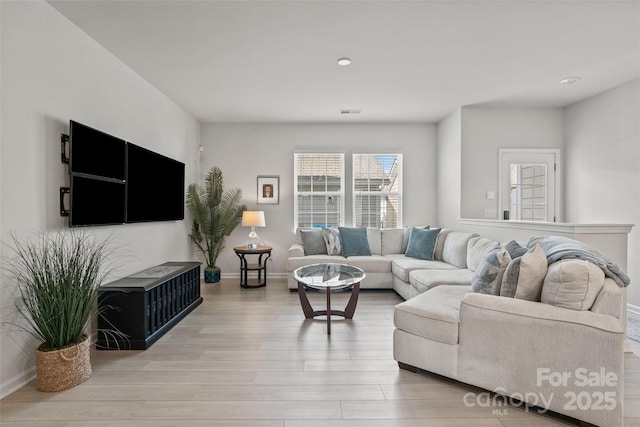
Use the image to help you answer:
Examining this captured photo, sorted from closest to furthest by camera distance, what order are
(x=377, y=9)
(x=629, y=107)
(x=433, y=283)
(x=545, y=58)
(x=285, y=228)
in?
1. (x=377, y=9)
2. (x=545, y=58)
3. (x=433, y=283)
4. (x=629, y=107)
5. (x=285, y=228)

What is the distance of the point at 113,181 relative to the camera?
2.83m

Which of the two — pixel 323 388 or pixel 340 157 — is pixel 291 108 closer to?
pixel 340 157

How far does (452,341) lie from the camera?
6.85ft

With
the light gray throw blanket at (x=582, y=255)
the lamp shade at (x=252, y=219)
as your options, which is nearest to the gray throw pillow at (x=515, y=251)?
the light gray throw blanket at (x=582, y=255)

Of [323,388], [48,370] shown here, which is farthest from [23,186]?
[323,388]

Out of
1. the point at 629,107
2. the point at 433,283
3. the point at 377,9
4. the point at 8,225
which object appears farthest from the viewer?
the point at 629,107

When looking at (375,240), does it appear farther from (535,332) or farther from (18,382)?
(18,382)

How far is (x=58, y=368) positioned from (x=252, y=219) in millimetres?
3128

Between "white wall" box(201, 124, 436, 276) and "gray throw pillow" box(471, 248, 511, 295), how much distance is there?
3273 millimetres

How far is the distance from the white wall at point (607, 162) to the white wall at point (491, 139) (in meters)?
0.29

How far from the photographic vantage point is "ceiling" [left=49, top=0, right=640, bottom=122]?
2354 mm

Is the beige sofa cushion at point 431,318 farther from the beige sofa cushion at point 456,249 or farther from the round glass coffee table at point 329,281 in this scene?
the beige sofa cushion at point 456,249

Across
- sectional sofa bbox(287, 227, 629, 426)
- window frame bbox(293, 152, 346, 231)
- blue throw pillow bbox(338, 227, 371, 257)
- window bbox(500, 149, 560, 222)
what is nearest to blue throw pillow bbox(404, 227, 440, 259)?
blue throw pillow bbox(338, 227, 371, 257)

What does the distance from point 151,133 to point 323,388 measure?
3.40 m
